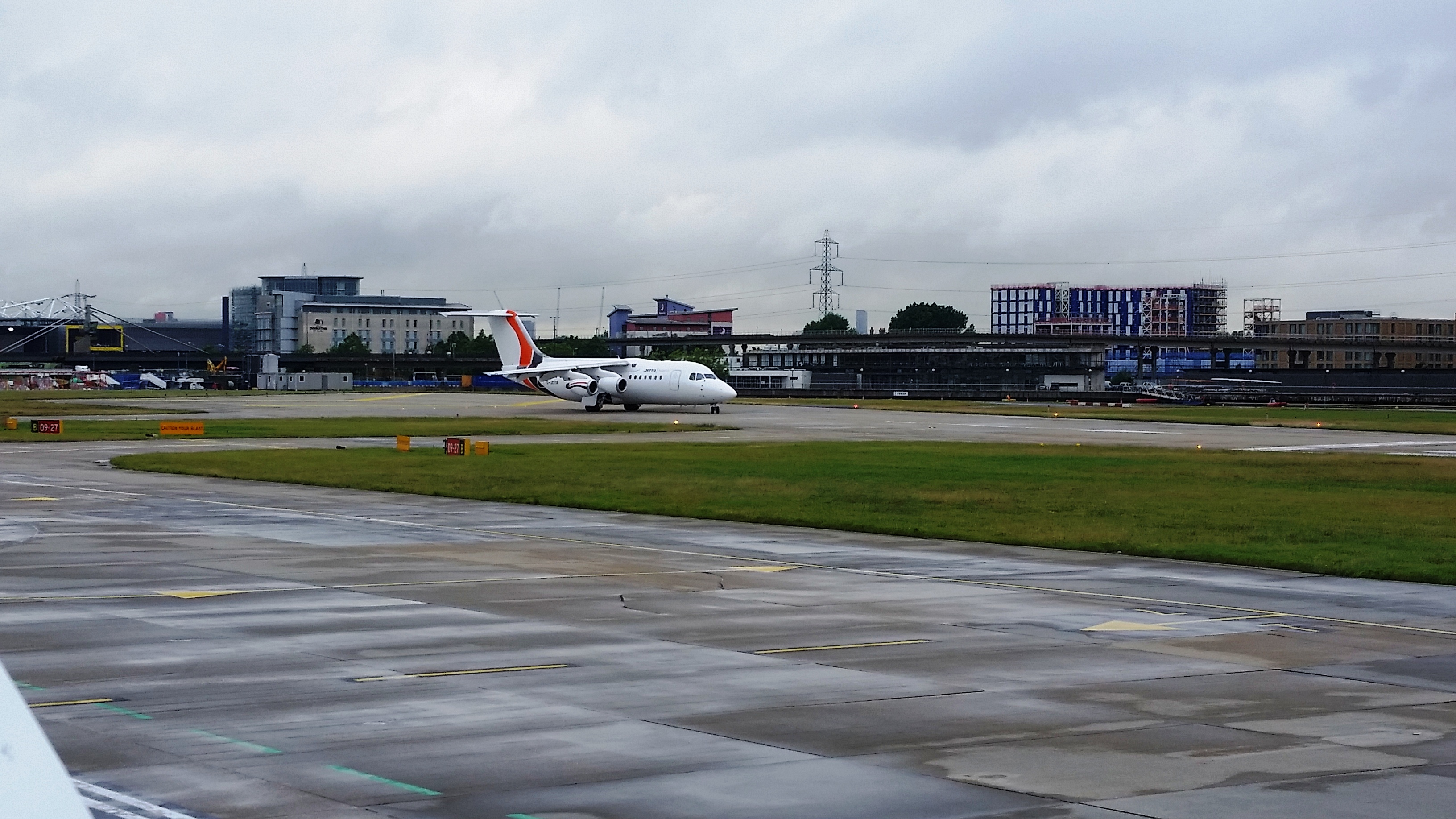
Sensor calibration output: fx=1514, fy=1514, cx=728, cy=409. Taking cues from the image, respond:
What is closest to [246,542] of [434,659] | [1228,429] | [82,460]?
[434,659]

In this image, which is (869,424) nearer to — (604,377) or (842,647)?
(604,377)

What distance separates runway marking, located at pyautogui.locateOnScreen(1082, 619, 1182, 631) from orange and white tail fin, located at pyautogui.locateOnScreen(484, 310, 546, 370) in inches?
3794

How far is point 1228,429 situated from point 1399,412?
52441 mm

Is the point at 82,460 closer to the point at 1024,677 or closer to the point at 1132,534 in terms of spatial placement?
the point at 1132,534

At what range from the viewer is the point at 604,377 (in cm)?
10519

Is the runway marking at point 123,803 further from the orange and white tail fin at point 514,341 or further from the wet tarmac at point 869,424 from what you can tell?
the orange and white tail fin at point 514,341

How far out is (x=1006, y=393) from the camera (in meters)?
183

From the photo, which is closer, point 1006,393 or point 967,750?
point 967,750

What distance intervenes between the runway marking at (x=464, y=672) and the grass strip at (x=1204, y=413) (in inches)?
3239

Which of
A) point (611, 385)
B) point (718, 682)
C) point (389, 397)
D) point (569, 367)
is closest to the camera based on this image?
point (718, 682)

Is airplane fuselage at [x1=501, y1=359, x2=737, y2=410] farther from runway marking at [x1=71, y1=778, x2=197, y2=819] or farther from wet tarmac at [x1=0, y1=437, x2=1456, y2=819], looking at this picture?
runway marking at [x1=71, y1=778, x2=197, y2=819]

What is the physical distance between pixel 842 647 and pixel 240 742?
7.32 metres

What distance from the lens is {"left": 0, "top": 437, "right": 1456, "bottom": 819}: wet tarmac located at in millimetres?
10406

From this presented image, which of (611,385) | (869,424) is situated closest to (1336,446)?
(869,424)
